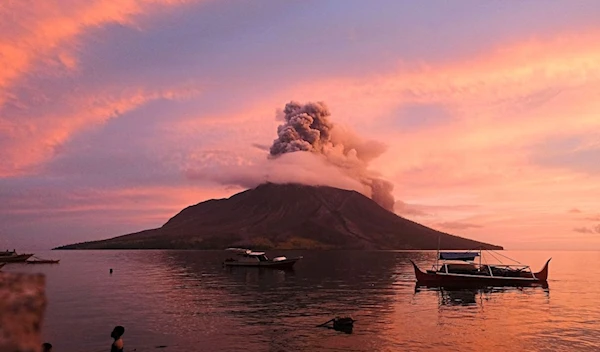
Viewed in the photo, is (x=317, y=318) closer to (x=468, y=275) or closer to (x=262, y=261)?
(x=468, y=275)

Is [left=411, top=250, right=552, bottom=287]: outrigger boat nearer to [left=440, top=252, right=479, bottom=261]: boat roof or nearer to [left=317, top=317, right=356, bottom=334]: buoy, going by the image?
[left=440, top=252, right=479, bottom=261]: boat roof

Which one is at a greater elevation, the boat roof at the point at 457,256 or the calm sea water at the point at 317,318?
the boat roof at the point at 457,256

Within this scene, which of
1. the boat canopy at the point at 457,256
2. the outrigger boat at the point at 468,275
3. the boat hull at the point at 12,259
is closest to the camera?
the outrigger boat at the point at 468,275

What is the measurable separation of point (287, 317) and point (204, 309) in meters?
13.0

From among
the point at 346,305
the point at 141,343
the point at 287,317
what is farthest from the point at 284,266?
the point at 141,343

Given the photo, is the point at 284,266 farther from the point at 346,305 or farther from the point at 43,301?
the point at 43,301

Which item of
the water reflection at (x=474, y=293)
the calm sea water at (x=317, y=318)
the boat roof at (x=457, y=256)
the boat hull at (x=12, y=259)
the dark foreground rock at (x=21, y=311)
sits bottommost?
the calm sea water at (x=317, y=318)

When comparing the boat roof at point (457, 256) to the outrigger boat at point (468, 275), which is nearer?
the outrigger boat at point (468, 275)

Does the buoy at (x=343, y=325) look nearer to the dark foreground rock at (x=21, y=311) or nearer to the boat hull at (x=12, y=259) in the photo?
the dark foreground rock at (x=21, y=311)

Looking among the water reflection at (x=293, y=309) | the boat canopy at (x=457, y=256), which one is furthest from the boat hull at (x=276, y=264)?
the boat canopy at (x=457, y=256)

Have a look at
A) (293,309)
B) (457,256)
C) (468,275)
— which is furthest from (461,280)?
(293,309)

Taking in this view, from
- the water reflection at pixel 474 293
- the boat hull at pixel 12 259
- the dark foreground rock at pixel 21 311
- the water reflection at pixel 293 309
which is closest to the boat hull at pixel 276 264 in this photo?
the water reflection at pixel 293 309

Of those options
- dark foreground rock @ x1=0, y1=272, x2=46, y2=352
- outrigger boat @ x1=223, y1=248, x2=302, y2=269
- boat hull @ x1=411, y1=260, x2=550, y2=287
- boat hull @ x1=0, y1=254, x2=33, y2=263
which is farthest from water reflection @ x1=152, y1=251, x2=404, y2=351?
boat hull @ x1=0, y1=254, x2=33, y2=263

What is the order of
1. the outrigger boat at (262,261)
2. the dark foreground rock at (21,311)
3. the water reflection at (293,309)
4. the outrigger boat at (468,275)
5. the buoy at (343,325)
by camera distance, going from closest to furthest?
the dark foreground rock at (21,311)
the water reflection at (293,309)
the buoy at (343,325)
the outrigger boat at (468,275)
the outrigger boat at (262,261)
